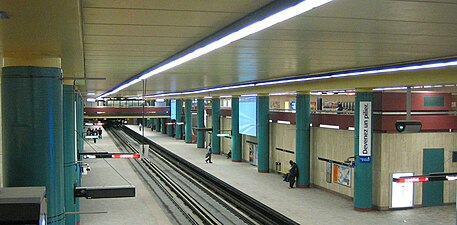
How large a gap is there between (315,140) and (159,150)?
819 inches

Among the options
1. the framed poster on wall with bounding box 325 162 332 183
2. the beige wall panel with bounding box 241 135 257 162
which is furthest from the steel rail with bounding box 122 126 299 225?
the framed poster on wall with bounding box 325 162 332 183

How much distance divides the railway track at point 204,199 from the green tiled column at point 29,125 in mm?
8086

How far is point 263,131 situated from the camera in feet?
76.7

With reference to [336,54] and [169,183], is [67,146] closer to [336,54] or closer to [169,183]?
[336,54]

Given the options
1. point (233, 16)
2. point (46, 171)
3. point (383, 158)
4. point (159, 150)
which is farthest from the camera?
point (159, 150)

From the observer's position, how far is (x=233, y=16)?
193 inches

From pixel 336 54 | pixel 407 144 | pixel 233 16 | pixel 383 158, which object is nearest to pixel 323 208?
pixel 383 158

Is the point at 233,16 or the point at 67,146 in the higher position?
the point at 233,16

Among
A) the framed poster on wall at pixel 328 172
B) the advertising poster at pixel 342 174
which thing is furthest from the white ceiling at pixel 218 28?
the framed poster on wall at pixel 328 172

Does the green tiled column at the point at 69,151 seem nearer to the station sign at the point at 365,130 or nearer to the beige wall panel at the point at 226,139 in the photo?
the station sign at the point at 365,130

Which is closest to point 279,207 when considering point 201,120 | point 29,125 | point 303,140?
point 303,140

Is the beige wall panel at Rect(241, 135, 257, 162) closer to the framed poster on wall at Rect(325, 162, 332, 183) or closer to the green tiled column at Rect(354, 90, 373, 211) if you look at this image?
the framed poster on wall at Rect(325, 162, 332, 183)

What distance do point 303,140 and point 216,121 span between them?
1285 cm

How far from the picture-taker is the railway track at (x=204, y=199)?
1514cm
